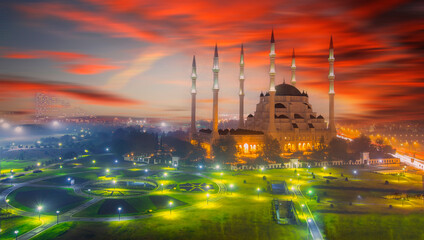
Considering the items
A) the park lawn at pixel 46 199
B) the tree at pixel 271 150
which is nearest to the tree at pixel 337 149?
the tree at pixel 271 150

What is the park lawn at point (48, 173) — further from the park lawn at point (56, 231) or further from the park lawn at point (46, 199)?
the park lawn at point (56, 231)

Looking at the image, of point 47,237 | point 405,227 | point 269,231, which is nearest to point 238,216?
point 269,231

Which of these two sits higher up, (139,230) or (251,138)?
(251,138)

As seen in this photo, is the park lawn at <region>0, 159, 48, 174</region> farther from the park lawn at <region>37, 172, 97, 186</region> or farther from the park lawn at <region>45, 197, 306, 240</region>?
the park lawn at <region>45, 197, 306, 240</region>

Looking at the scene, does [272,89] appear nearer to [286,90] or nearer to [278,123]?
[278,123]

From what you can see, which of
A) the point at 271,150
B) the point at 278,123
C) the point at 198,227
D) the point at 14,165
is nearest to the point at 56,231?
the point at 198,227

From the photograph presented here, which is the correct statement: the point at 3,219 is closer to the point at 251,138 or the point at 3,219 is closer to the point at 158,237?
the point at 158,237
